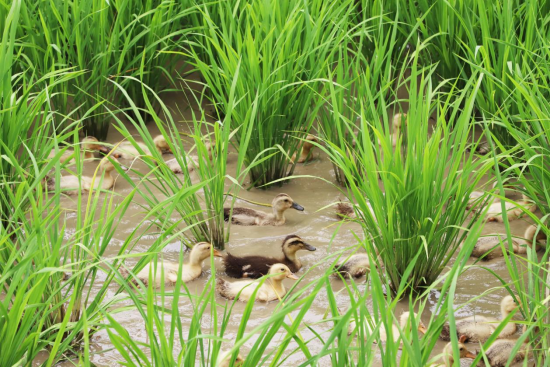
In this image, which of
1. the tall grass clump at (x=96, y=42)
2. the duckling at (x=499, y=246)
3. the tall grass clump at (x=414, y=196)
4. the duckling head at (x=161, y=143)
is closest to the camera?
the tall grass clump at (x=414, y=196)

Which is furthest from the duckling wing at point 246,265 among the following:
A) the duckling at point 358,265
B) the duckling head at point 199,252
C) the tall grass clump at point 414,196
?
the tall grass clump at point 414,196

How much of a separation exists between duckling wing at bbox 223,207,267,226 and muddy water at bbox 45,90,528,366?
0.04 meters

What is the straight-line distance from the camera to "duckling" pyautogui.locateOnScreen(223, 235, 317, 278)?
14.5ft

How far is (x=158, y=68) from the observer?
6027 millimetres

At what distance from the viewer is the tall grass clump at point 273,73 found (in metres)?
4.90

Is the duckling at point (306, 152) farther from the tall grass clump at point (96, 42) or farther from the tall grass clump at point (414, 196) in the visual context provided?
the tall grass clump at point (414, 196)

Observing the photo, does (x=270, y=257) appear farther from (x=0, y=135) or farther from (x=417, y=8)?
(x=417, y=8)

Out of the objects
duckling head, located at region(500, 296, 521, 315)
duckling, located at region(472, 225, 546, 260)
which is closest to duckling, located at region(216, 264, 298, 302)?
duckling head, located at region(500, 296, 521, 315)

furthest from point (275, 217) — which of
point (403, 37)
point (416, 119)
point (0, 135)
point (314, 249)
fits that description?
point (403, 37)

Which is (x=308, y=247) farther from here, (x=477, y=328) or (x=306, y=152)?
(x=306, y=152)

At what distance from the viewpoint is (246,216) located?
4.89 metres

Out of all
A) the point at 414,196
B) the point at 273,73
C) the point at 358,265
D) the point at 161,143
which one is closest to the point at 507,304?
the point at 414,196

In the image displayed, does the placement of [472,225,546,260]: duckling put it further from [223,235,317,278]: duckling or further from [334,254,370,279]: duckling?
[223,235,317,278]: duckling

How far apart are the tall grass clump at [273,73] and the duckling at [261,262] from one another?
23.7 inches
